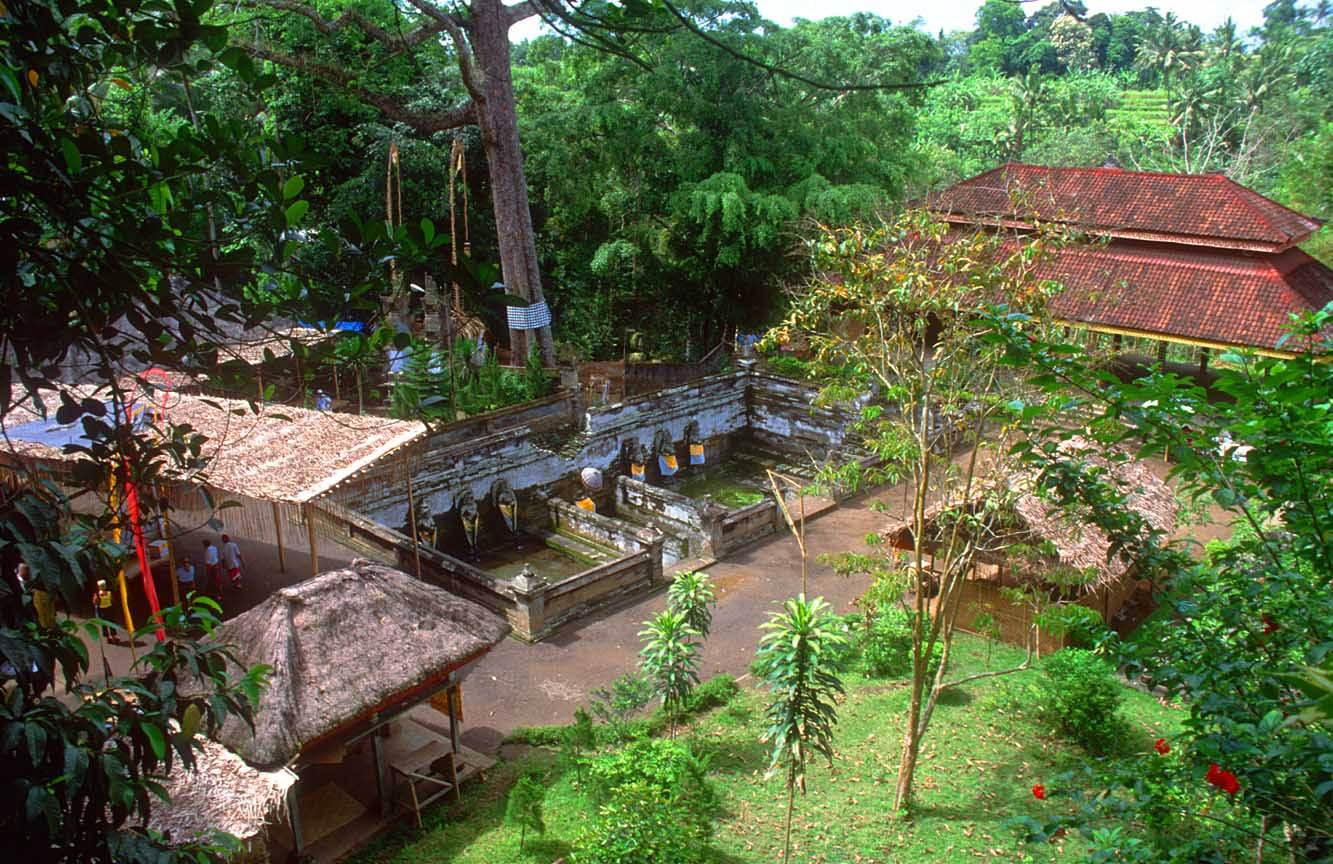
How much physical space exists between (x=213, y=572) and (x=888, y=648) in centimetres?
885

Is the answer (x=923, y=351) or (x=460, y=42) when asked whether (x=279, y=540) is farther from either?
(x=923, y=351)

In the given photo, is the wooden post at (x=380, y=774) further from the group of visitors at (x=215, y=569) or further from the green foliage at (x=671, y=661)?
the group of visitors at (x=215, y=569)

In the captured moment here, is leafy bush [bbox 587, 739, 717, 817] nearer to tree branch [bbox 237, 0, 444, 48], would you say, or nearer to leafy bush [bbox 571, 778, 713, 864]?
leafy bush [bbox 571, 778, 713, 864]

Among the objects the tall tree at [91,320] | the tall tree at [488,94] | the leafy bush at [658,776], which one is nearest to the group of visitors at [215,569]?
the leafy bush at [658,776]

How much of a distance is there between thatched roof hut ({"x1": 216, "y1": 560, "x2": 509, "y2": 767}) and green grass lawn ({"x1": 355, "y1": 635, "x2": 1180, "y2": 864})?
139 centimetres

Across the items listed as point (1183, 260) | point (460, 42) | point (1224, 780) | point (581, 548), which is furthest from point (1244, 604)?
point (1183, 260)

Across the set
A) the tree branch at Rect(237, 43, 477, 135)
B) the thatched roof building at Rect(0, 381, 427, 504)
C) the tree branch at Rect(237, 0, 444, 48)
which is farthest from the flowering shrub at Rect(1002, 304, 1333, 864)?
the tree branch at Rect(237, 43, 477, 135)

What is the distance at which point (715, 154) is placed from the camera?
21.2 meters

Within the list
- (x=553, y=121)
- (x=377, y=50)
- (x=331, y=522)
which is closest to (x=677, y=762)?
(x=331, y=522)

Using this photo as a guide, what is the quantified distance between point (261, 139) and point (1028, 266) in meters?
7.45

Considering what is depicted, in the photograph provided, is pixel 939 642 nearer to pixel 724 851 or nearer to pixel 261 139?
pixel 724 851

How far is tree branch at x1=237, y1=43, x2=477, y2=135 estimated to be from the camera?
1617 cm

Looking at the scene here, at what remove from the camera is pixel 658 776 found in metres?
8.09

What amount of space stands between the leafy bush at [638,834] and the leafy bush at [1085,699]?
15.1 ft
